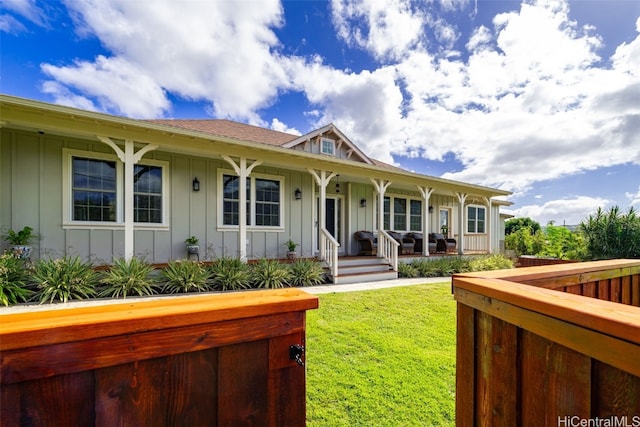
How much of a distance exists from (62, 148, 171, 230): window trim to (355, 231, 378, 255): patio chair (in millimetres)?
6216

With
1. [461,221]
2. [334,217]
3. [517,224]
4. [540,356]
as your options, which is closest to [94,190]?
[334,217]

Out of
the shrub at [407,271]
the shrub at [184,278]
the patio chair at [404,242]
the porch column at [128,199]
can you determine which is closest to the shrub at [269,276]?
the shrub at [184,278]

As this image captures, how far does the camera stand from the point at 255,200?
28.0 ft

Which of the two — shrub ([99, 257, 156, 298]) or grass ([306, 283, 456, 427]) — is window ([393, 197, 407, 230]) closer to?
grass ([306, 283, 456, 427])

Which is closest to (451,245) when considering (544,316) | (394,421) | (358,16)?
(358,16)

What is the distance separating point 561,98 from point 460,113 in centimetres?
426

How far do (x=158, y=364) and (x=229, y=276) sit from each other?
18.3ft

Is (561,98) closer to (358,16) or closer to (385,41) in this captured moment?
(385,41)

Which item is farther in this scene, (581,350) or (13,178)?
(13,178)

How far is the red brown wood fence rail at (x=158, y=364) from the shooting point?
2.44 ft

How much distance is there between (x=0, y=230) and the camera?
5.70m

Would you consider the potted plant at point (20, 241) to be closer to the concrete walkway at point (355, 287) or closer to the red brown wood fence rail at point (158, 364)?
the concrete walkway at point (355, 287)

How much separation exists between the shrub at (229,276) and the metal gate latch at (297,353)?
5457 mm

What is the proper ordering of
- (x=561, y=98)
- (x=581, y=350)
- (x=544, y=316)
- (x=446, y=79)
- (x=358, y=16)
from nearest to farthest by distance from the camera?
(x=581, y=350)
(x=544, y=316)
(x=358, y=16)
(x=561, y=98)
(x=446, y=79)
